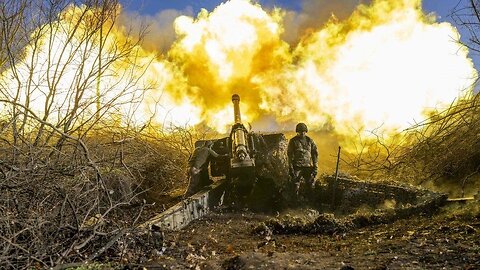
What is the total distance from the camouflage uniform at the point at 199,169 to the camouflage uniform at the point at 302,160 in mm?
2177

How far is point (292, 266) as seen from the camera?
20.0 feet

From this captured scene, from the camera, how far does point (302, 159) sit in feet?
42.4

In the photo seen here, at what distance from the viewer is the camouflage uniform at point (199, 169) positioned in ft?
41.6

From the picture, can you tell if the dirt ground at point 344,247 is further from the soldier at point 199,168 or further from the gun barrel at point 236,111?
the gun barrel at point 236,111

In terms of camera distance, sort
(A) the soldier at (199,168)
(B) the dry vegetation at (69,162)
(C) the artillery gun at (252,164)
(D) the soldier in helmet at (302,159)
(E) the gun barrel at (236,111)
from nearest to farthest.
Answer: (B) the dry vegetation at (69,162) → (C) the artillery gun at (252,164) → (A) the soldier at (199,168) → (D) the soldier in helmet at (302,159) → (E) the gun barrel at (236,111)

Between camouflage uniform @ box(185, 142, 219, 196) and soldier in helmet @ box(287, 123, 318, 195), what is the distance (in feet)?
7.15

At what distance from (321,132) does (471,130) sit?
13.8 metres

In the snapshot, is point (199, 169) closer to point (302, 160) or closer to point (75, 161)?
point (302, 160)

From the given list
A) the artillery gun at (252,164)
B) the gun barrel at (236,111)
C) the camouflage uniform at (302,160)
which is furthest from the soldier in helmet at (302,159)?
the gun barrel at (236,111)

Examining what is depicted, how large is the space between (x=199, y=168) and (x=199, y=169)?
0.10 feet

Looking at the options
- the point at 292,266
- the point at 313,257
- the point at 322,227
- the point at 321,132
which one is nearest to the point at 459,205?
the point at 322,227

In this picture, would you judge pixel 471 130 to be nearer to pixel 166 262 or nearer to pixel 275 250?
pixel 275 250

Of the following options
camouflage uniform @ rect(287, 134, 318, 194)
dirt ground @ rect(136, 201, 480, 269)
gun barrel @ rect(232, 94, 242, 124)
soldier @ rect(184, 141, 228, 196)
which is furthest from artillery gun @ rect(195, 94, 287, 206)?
dirt ground @ rect(136, 201, 480, 269)

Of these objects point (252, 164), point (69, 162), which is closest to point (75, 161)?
point (69, 162)
